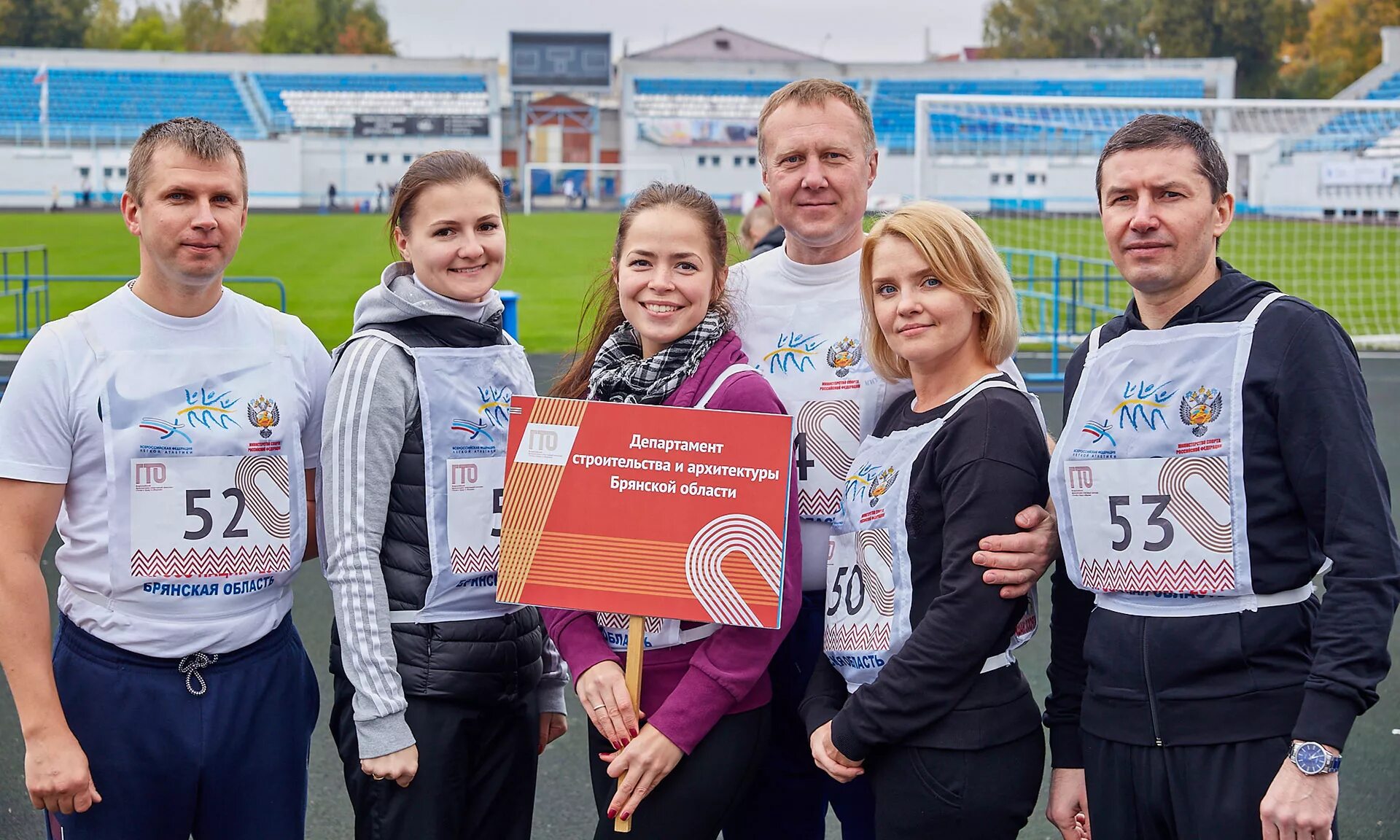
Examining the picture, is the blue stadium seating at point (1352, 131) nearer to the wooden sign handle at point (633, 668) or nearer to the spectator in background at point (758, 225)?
the spectator in background at point (758, 225)

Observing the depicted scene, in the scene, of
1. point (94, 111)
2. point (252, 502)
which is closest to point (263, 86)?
point (94, 111)

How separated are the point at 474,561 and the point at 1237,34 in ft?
246

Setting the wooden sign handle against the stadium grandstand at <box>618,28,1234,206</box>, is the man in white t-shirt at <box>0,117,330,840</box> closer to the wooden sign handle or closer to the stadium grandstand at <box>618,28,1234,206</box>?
the wooden sign handle

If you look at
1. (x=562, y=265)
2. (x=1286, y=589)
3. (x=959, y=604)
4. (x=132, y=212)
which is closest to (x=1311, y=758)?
(x=1286, y=589)

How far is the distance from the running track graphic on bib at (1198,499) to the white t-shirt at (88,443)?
1811 millimetres

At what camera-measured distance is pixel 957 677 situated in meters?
2.22

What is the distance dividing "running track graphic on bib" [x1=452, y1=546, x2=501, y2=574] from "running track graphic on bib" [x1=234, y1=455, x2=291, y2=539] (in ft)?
1.29

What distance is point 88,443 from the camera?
97.3 inches

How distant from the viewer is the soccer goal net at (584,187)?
176 ft

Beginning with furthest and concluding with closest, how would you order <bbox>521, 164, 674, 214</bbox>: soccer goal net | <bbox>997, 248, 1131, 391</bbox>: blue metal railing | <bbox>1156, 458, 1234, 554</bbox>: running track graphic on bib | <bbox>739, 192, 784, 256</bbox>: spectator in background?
<bbox>521, 164, 674, 214</bbox>: soccer goal net < <bbox>997, 248, 1131, 391</bbox>: blue metal railing < <bbox>739, 192, 784, 256</bbox>: spectator in background < <bbox>1156, 458, 1234, 554</bbox>: running track graphic on bib

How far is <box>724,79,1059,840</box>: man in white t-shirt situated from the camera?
2.72 meters

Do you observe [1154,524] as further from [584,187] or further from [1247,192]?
[584,187]

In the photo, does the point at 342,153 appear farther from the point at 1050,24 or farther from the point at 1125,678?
the point at 1125,678

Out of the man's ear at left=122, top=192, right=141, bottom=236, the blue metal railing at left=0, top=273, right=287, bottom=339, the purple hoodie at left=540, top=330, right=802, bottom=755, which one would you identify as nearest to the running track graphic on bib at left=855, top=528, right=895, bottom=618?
the purple hoodie at left=540, top=330, right=802, bottom=755
